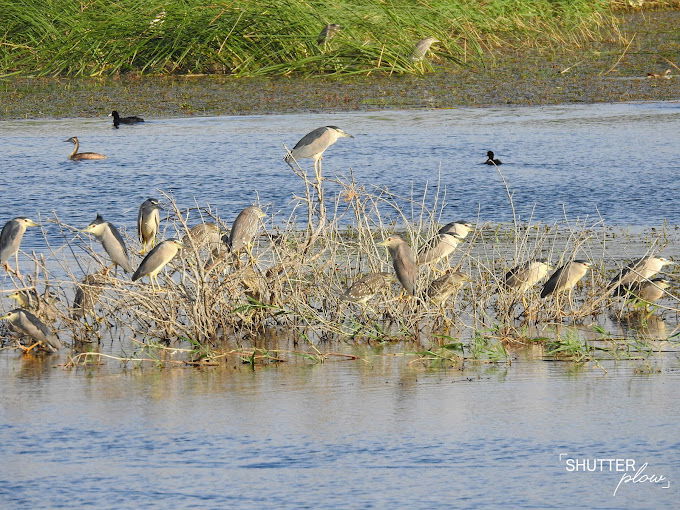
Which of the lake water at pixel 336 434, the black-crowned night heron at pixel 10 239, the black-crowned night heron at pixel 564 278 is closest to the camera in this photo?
the lake water at pixel 336 434

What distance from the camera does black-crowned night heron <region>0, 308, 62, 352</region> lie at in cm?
707

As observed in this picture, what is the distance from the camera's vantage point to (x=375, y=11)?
64.7 feet

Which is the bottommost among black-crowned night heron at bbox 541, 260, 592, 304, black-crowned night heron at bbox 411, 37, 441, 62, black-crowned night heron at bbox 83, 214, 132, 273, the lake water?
the lake water

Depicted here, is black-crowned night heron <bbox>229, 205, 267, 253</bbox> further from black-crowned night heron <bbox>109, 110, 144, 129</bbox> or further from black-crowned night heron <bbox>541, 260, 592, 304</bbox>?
black-crowned night heron <bbox>109, 110, 144, 129</bbox>

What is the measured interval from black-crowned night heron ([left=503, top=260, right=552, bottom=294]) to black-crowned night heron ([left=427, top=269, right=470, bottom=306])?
0.28 m

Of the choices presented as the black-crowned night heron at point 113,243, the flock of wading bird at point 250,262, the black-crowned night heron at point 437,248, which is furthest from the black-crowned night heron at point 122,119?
the black-crowned night heron at point 437,248

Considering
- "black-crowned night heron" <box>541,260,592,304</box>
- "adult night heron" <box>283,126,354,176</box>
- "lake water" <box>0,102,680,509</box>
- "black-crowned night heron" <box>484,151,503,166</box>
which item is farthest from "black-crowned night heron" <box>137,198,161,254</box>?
"black-crowned night heron" <box>484,151,503,166</box>

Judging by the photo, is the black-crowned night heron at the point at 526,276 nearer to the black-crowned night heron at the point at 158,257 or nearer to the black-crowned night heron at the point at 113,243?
the black-crowned night heron at the point at 158,257

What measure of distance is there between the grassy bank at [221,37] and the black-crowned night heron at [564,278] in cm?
1188

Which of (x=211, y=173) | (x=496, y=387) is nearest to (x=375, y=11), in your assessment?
(x=211, y=173)

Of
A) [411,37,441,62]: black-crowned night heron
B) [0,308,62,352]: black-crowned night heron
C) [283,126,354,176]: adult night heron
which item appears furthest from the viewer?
[411,37,441,62]: black-crowned night heron

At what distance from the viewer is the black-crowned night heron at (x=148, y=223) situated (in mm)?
8164

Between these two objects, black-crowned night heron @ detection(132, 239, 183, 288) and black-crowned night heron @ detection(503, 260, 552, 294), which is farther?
black-crowned night heron @ detection(503, 260, 552, 294)

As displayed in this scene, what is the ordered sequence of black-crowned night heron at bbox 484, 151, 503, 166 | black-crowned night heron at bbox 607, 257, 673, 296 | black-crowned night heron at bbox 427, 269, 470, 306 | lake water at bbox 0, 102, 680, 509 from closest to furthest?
lake water at bbox 0, 102, 680, 509 → black-crowned night heron at bbox 427, 269, 470, 306 → black-crowned night heron at bbox 607, 257, 673, 296 → black-crowned night heron at bbox 484, 151, 503, 166
